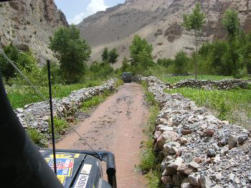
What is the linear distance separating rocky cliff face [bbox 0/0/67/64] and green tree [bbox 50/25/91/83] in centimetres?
1133

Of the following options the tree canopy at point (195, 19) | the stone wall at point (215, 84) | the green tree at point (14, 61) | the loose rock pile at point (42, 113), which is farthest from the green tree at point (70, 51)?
the loose rock pile at point (42, 113)

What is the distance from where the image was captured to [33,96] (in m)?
14.2

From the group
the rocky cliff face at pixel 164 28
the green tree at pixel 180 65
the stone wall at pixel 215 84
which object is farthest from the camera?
the rocky cliff face at pixel 164 28

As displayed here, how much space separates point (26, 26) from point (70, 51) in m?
27.7

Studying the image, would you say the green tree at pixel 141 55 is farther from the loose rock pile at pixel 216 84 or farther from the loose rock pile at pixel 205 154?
the loose rock pile at pixel 205 154

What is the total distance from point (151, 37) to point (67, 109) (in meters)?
94.0

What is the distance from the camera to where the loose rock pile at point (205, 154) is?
11.8 feet

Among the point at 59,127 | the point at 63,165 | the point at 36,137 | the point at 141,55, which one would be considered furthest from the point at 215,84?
the point at 63,165

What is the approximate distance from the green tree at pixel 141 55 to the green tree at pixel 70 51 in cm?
976

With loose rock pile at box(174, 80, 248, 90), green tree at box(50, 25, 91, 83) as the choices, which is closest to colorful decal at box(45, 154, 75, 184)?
loose rock pile at box(174, 80, 248, 90)

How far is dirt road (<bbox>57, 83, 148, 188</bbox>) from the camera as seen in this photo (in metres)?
6.20

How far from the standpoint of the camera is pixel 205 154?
15.2 ft

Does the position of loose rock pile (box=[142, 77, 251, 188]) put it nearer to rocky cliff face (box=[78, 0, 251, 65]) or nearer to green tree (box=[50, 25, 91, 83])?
green tree (box=[50, 25, 91, 83])

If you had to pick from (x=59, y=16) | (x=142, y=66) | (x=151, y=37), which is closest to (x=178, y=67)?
(x=142, y=66)
